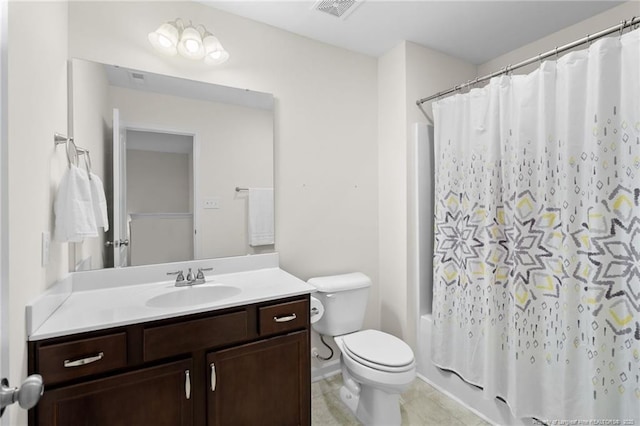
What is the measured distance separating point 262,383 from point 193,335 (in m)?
0.43

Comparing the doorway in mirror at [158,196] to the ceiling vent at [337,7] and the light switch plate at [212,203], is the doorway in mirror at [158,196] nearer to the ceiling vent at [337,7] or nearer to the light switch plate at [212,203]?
the light switch plate at [212,203]

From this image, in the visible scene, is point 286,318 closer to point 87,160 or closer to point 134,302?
point 134,302

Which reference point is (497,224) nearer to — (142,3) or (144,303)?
(144,303)

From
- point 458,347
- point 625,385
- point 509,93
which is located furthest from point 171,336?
point 509,93

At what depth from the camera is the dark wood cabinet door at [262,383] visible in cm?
136

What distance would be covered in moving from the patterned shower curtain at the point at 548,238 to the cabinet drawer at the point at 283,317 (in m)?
1.03

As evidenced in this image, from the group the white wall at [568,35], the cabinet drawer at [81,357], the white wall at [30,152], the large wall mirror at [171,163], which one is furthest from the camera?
the white wall at [568,35]

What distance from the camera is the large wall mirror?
1604 millimetres

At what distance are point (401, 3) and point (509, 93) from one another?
0.84m

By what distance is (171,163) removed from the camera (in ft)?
5.81

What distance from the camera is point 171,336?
49.9 inches

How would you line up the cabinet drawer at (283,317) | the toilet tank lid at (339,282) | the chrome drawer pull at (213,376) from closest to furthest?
the chrome drawer pull at (213,376) < the cabinet drawer at (283,317) < the toilet tank lid at (339,282)

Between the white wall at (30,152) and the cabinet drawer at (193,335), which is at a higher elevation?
the white wall at (30,152)

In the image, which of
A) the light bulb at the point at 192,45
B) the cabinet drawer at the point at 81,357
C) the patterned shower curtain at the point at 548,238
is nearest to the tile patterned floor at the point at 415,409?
the patterned shower curtain at the point at 548,238
